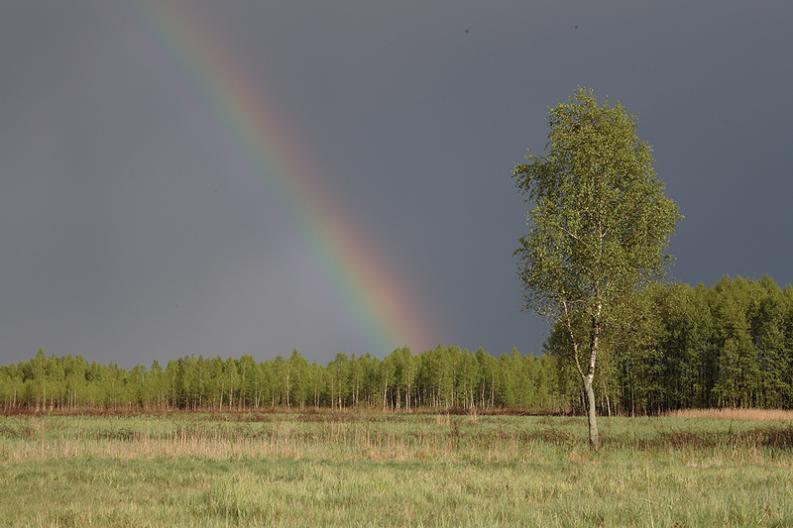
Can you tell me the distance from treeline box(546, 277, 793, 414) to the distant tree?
5583 centimetres

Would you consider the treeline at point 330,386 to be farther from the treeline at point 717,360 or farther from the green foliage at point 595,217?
the green foliage at point 595,217

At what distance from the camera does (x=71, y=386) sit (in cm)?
17900

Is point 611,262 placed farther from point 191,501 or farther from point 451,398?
point 451,398

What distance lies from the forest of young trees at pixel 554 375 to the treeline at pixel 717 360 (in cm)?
20

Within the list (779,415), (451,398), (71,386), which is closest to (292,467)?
(779,415)

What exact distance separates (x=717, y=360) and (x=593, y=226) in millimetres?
78383

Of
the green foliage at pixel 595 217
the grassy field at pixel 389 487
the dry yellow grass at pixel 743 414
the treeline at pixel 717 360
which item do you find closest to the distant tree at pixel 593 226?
the green foliage at pixel 595 217

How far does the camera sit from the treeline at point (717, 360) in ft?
302

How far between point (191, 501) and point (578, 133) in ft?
82.3

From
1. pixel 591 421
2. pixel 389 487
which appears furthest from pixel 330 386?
pixel 389 487

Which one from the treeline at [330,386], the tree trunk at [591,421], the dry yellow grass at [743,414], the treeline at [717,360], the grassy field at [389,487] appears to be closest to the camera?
the grassy field at [389,487]

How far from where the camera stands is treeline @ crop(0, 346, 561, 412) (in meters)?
155

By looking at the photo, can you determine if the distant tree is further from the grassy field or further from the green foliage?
the grassy field

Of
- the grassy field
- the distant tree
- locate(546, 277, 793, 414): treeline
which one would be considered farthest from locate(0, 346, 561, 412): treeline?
the grassy field
